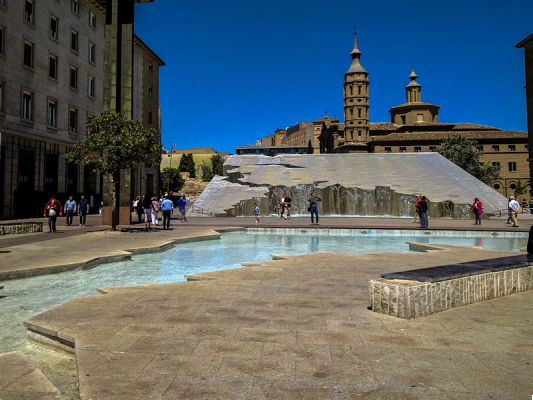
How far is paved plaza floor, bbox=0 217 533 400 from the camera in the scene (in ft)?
9.67

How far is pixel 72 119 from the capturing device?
31.6 meters

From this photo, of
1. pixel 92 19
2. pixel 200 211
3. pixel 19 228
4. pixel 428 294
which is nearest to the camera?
pixel 428 294

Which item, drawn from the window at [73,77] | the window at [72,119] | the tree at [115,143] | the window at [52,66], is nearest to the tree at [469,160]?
the window at [72,119]

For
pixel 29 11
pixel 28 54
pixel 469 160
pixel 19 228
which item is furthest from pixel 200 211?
pixel 469 160

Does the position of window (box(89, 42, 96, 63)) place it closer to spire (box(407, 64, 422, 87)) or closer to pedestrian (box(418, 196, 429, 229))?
pedestrian (box(418, 196, 429, 229))

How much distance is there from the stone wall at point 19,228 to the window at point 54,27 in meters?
19.0

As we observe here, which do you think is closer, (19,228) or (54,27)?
(19,228)

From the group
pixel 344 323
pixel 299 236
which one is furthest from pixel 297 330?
pixel 299 236

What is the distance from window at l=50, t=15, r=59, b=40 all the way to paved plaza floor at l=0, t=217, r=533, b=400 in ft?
98.7

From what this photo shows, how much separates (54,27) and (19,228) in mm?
20563

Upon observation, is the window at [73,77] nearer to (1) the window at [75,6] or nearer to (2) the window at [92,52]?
(2) the window at [92,52]

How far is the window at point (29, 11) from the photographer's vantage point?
2624 cm

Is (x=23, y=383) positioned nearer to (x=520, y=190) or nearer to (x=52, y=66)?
(x=52, y=66)

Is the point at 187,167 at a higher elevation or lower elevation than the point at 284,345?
higher
